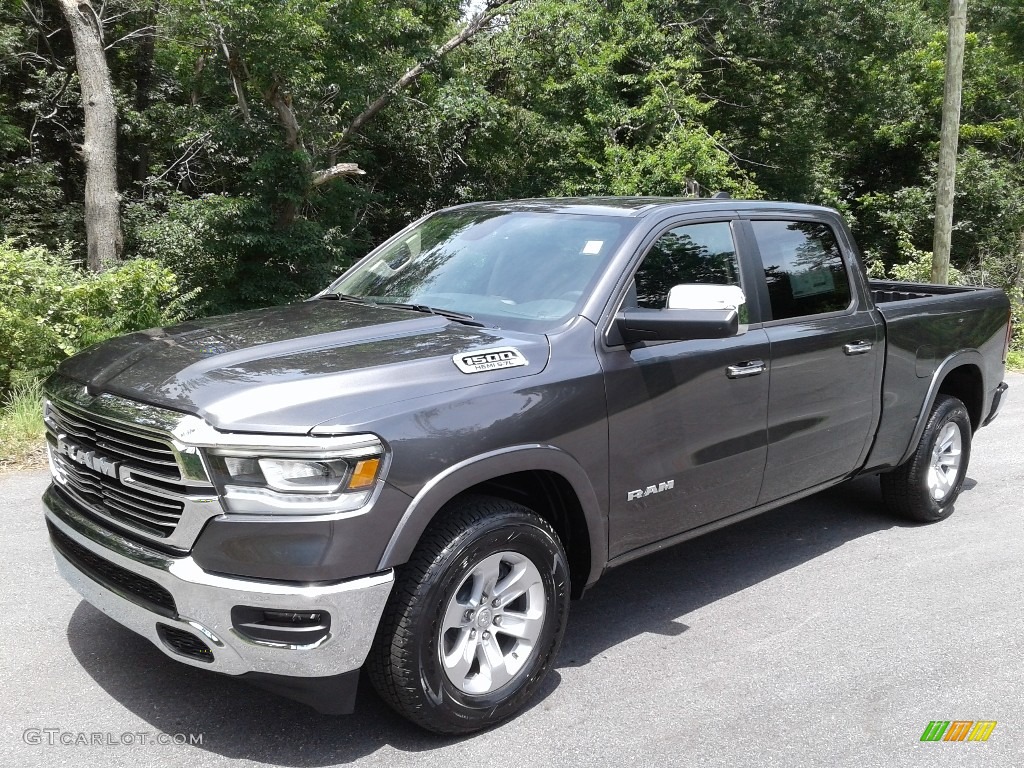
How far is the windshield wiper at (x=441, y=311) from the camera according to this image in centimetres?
374

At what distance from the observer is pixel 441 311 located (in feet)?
12.8

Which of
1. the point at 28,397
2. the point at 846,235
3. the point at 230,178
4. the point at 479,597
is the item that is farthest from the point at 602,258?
the point at 230,178

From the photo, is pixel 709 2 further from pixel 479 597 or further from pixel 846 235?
pixel 479 597

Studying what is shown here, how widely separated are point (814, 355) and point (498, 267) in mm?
1685

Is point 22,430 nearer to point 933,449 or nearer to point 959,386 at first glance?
point 933,449

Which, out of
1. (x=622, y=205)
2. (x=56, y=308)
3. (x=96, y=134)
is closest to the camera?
(x=622, y=205)

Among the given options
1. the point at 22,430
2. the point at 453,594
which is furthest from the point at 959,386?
the point at 22,430

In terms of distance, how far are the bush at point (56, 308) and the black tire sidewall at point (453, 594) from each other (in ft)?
18.6

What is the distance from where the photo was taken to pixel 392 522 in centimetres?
285

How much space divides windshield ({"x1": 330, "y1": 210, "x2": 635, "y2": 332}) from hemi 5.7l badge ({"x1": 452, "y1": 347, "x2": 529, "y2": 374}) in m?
0.28

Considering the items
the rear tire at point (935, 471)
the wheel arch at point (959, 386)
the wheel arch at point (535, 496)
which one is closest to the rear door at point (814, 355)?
the wheel arch at point (959, 386)

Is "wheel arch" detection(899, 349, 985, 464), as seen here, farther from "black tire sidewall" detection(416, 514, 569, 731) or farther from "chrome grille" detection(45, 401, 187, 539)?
"chrome grille" detection(45, 401, 187, 539)

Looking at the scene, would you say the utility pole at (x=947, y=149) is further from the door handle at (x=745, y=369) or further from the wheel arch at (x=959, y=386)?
the door handle at (x=745, y=369)

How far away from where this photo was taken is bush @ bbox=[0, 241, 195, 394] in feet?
24.2
